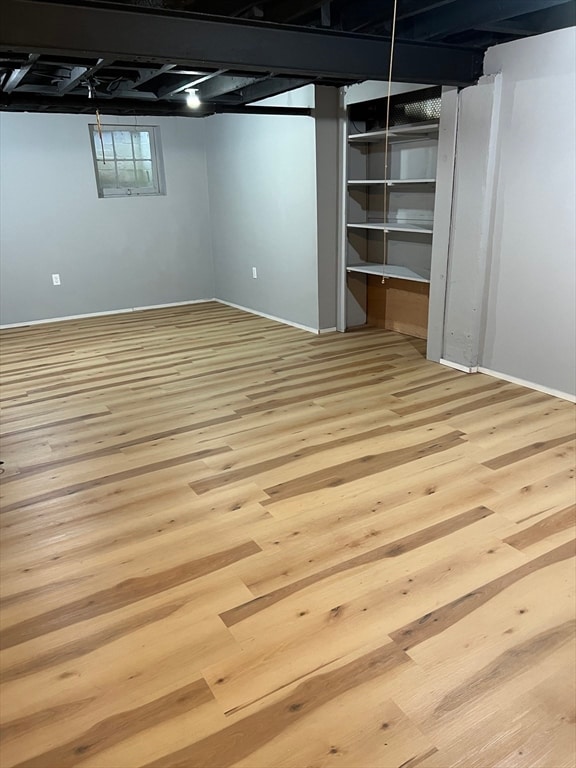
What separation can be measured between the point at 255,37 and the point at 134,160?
4.10 metres

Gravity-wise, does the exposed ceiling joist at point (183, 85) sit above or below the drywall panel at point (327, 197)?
above

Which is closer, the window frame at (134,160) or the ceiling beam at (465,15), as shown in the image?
the ceiling beam at (465,15)

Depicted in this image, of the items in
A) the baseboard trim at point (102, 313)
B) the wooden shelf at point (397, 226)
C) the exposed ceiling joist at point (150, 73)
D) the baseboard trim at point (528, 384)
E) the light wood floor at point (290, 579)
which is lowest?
the light wood floor at point (290, 579)

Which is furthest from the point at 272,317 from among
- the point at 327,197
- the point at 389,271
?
the point at 389,271

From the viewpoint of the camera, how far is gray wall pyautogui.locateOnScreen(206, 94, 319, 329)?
527 cm

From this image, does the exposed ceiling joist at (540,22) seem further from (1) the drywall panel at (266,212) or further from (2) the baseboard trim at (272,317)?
(2) the baseboard trim at (272,317)

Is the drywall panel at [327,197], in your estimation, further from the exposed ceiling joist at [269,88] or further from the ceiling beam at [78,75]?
the ceiling beam at [78,75]

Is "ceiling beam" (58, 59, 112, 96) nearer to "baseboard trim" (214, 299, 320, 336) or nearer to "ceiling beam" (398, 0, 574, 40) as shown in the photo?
"ceiling beam" (398, 0, 574, 40)

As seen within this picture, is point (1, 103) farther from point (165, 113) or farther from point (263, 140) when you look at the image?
point (263, 140)

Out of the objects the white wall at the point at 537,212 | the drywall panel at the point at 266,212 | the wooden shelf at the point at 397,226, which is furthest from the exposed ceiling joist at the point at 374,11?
the drywall panel at the point at 266,212

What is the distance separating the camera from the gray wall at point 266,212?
17.3ft

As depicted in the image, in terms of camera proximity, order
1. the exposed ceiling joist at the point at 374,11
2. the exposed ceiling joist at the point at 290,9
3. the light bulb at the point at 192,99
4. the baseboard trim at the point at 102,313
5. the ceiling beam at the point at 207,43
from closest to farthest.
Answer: the ceiling beam at the point at 207,43, the exposed ceiling joist at the point at 290,9, the exposed ceiling joist at the point at 374,11, the light bulb at the point at 192,99, the baseboard trim at the point at 102,313

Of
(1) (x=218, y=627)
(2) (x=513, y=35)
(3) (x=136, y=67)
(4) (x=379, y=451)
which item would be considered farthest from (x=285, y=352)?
(1) (x=218, y=627)

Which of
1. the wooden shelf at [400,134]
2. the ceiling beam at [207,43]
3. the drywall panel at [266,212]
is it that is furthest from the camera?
the drywall panel at [266,212]
